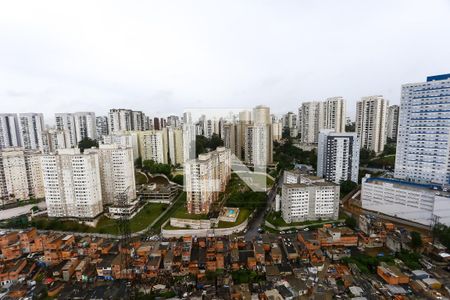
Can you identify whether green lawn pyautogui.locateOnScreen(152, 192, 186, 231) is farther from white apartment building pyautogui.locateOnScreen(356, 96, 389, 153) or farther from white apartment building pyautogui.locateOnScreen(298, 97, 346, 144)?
white apartment building pyautogui.locateOnScreen(298, 97, 346, 144)

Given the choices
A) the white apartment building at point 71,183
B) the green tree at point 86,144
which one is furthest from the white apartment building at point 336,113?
the green tree at point 86,144

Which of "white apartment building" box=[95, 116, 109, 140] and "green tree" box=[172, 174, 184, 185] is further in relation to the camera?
"white apartment building" box=[95, 116, 109, 140]

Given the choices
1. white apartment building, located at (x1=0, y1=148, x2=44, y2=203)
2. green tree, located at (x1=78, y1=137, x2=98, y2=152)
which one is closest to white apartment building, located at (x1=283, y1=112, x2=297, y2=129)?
green tree, located at (x1=78, y1=137, x2=98, y2=152)

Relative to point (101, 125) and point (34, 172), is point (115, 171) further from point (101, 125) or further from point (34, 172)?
point (101, 125)

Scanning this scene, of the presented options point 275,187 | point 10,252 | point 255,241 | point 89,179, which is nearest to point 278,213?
point 255,241

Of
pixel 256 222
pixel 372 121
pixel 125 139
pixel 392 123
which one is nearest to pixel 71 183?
pixel 125 139
